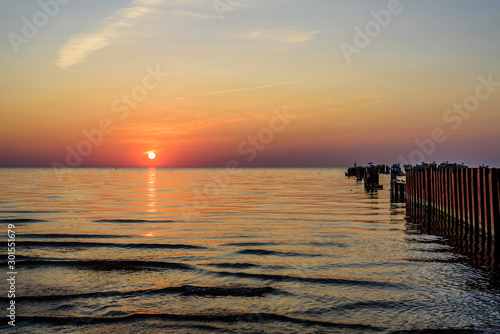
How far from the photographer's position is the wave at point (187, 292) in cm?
883

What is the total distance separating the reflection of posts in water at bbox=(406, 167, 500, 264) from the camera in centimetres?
1449

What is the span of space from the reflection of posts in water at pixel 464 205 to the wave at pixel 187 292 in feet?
25.9

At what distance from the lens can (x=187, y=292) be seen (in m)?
9.25

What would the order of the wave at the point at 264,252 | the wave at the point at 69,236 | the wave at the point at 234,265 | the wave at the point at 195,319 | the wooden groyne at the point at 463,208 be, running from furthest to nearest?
the wave at the point at 69,236
the wooden groyne at the point at 463,208
the wave at the point at 264,252
the wave at the point at 234,265
the wave at the point at 195,319

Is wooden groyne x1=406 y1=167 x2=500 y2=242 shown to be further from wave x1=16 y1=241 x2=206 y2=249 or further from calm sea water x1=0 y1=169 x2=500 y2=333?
wave x1=16 y1=241 x2=206 y2=249

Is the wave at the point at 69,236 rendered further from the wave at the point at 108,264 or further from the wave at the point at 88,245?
the wave at the point at 108,264

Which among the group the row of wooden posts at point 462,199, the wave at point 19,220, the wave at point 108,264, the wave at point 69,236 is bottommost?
the wave at point 108,264

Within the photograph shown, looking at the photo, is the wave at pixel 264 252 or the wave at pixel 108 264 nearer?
the wave at pixel 108 264

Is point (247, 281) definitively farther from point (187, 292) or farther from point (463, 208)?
point (463, 208)

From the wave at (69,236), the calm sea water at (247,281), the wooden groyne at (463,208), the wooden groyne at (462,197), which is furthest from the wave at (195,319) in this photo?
the wooden groyne at (462,197)

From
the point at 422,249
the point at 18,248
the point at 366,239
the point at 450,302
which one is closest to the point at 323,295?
the point at 450,302

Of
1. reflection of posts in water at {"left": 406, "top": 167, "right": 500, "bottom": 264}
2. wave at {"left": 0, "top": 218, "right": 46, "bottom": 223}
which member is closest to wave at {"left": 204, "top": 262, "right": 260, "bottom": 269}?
reflection of posts in water at {"left": 406, "top": 167, "right": 500, "bottom": 264}

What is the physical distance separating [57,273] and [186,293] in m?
4.06

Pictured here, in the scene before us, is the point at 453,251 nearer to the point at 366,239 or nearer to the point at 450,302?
the point at 366,239
